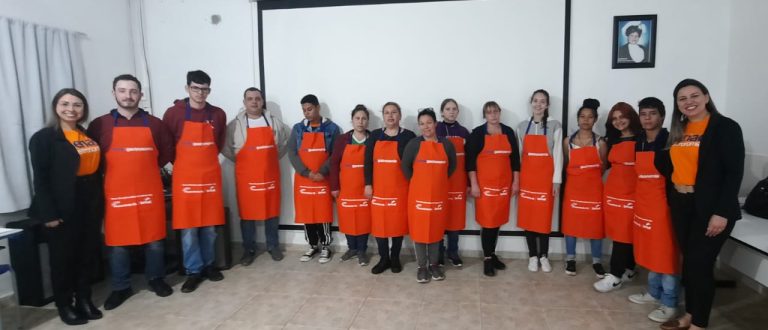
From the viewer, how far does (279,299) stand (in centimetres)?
289

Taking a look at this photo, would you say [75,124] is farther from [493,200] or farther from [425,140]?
[493,200]

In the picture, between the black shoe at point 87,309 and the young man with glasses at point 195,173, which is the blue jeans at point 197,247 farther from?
the black shoe at point 87,309

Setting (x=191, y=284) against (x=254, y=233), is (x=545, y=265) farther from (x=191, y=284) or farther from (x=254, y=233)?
(x=191, y=284)

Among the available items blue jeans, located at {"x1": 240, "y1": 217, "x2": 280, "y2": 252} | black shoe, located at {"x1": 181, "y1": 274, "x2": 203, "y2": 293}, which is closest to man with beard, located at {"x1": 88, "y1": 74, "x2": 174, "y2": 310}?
black shoe, located at {"x1": 181, "y1": 274, "x2": 203, "y2": 293}

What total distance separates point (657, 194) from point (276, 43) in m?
3.30

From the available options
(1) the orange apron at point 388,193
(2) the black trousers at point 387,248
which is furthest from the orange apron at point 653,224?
(2) the black trousers at point 387,248

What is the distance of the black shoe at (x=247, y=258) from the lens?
3.59 meters

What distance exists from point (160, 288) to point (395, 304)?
1.74 m

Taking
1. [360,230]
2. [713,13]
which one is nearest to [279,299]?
[360,230]

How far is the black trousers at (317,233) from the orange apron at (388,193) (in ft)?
2.05

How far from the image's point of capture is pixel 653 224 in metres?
2.47

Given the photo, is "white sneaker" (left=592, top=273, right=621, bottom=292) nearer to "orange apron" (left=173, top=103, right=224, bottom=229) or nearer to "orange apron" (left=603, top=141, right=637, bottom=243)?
"orange apron" (left=603, top=141, right=637, bottom=243)

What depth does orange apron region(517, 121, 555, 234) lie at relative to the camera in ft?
10.5

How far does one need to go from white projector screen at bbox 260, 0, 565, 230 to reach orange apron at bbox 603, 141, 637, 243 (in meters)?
0.72
